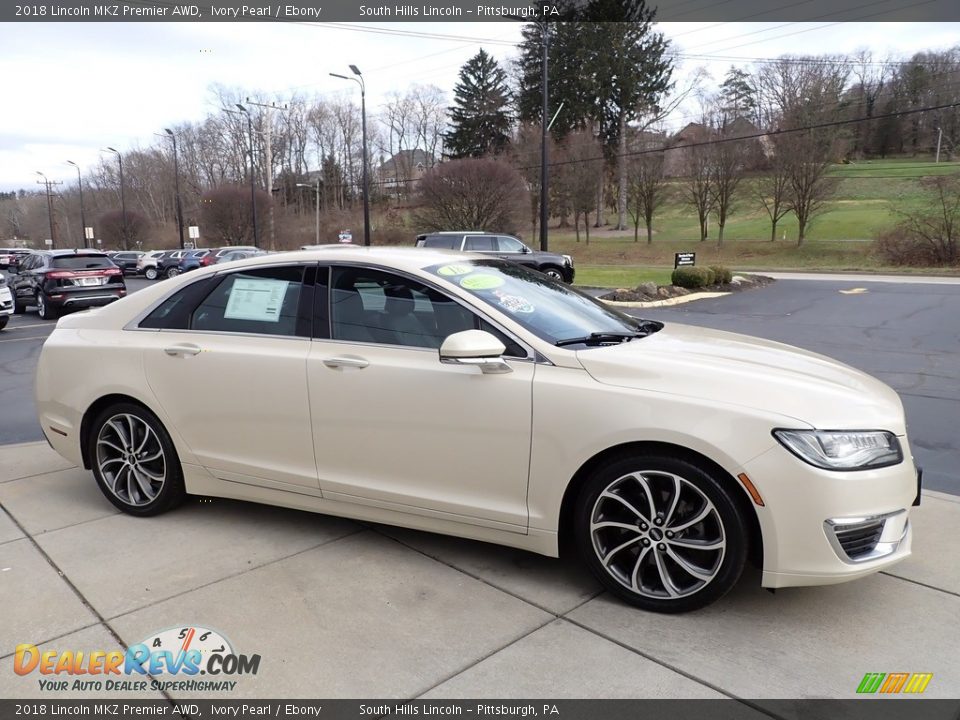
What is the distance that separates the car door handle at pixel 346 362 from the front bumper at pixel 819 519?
182cm

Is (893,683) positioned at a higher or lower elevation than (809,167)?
lower

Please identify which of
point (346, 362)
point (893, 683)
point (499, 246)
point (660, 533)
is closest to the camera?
point (893, 683)

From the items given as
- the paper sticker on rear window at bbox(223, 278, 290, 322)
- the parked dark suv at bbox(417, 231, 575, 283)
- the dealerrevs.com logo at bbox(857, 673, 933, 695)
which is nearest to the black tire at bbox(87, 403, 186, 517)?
the paper sticker on rear window at bbox(223, 278, 290, 322)

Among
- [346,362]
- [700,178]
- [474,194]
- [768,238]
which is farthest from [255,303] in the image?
[768,238]

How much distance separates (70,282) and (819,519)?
18021 mm

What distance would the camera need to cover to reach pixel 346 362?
340 cm

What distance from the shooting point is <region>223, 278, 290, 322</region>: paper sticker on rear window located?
12.4 ft

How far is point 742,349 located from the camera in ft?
11.3

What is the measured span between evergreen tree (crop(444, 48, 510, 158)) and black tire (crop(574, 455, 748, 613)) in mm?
61789

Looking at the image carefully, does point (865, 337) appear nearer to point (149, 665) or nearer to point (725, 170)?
point (149, 665)

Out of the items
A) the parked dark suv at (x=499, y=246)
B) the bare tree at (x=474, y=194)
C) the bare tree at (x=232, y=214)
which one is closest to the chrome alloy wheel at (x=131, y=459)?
the parked dark suv at (x=499, y=246)

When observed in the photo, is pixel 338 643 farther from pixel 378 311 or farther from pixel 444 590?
pixel 378 311

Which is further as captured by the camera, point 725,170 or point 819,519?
point 725,170
